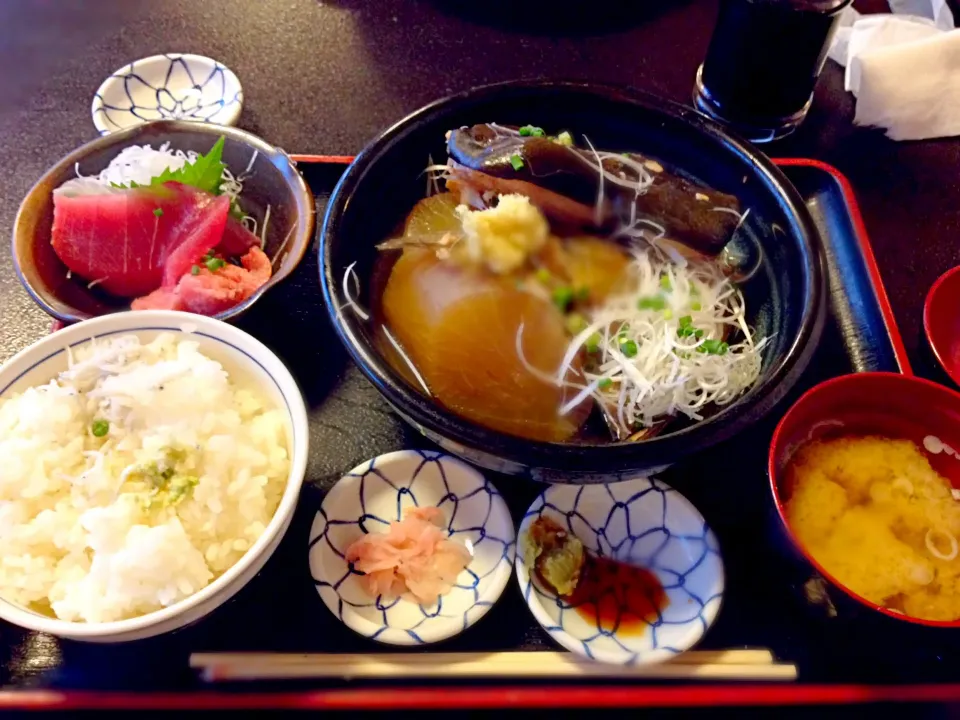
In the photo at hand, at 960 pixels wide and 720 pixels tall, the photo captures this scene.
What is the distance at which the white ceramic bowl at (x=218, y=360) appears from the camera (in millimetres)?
1253

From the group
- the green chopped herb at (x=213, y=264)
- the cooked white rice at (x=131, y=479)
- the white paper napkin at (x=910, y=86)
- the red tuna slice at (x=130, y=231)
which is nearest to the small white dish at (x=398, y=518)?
the cooked white rice at (x=131, y=479)

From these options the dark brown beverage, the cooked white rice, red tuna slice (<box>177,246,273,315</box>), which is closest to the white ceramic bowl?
the cooked white rice

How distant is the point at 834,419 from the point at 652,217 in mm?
613

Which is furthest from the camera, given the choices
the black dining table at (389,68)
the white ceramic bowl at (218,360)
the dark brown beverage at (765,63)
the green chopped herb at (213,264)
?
the black dining table at (389,68)

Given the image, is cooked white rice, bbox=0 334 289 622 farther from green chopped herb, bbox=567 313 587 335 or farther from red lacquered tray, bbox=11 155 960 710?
green chopped herb, bbox=567 313 587 335

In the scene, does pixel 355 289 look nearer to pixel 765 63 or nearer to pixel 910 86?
pixel 765 63

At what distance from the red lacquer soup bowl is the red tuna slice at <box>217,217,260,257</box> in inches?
54.6

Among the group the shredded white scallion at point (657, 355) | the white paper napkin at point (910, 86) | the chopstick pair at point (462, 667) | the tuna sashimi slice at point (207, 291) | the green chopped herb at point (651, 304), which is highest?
the white paper napkin at point (910, 86)

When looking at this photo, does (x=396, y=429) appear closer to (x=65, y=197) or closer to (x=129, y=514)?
(x=129, y=514)

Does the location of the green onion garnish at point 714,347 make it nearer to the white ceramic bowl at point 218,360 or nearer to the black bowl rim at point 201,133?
the white ceramic bowl at point 218,360

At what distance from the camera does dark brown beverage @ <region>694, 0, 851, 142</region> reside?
1.96 meters

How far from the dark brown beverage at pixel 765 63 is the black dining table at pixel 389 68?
4.8 inches

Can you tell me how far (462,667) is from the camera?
1.37 m

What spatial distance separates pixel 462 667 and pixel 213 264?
1.11 meters
